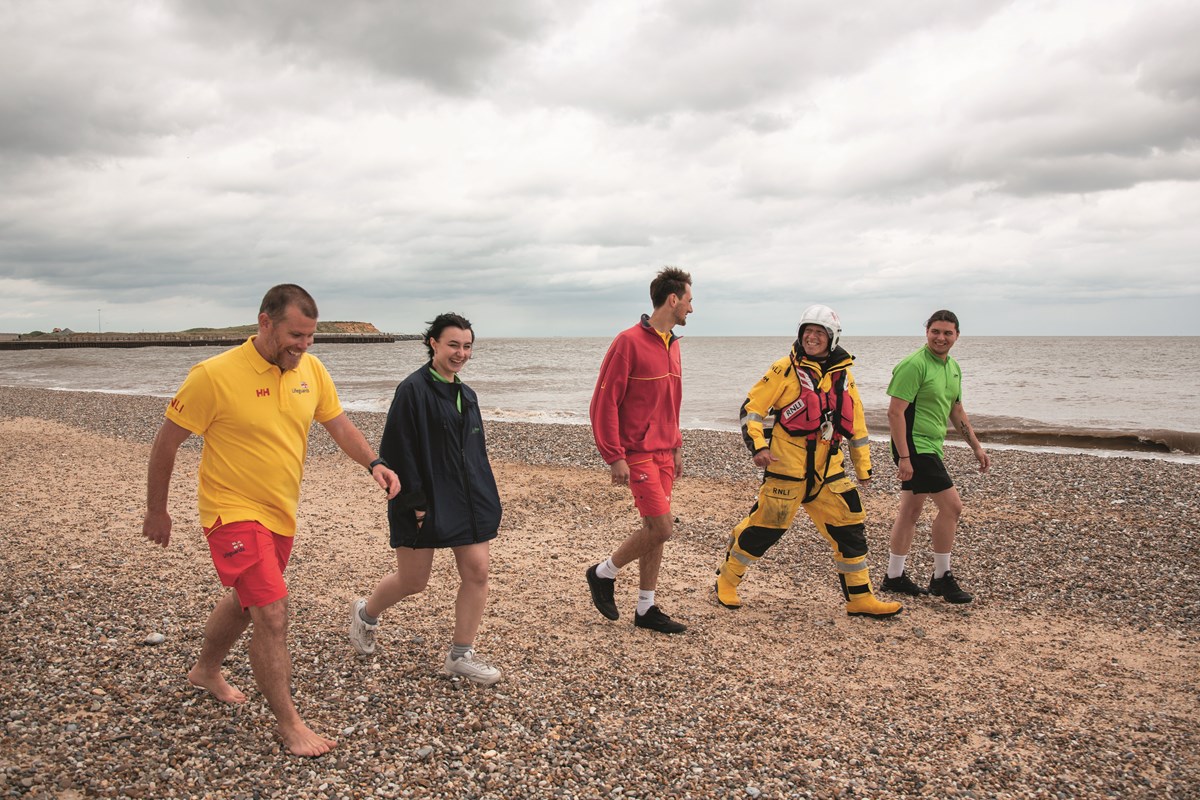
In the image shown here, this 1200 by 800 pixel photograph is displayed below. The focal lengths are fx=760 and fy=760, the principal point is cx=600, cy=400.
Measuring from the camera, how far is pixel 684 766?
11.7 ft

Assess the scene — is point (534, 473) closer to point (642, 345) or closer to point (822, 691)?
point (642, 345)

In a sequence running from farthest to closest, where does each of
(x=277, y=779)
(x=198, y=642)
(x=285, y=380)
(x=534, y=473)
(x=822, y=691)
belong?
1. (x=534, y=473)
2. (x=198, y=642)
3. (x=822, y=691)
4. (x=285, y=380)
5. (x=277, y=779)

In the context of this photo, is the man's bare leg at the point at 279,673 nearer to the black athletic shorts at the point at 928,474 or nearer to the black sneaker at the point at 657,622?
the black sneaker at the point at 657,622

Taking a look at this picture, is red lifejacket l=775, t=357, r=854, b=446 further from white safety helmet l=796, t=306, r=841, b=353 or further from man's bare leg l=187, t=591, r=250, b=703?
man's bare leg l=187, t=591, r=250, b=703

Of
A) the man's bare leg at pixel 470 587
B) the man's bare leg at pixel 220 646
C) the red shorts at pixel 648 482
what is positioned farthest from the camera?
the red shorts at pixel 648 482

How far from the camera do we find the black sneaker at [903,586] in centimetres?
641

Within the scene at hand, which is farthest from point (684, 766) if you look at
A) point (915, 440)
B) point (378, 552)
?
point (378, 552)

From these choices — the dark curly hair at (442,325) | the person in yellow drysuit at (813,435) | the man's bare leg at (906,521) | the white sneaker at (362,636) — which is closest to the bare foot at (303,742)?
the white sneaker at (362,636)

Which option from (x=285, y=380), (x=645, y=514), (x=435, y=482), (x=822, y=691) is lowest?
(x=822, y=691)

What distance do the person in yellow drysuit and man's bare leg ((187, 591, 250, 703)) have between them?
11.2 ft

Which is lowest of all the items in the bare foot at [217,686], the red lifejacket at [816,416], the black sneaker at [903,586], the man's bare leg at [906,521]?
the black sneaker at [903,586]

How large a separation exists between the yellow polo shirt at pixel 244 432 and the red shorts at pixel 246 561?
2.0 inches

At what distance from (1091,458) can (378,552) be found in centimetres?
1358

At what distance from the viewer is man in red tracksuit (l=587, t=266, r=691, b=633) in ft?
16.6
